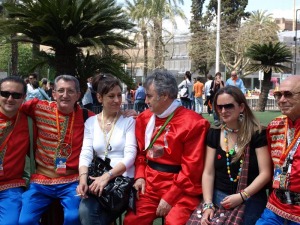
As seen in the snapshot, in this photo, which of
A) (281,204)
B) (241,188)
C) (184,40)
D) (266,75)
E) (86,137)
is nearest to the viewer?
(281,204)

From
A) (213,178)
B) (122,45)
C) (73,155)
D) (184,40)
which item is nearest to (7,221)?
(73,155)

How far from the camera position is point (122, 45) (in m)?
8.05

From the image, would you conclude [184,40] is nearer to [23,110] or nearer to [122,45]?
[122,45]

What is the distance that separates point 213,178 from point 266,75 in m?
22.1

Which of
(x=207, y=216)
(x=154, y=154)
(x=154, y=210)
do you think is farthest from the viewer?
(x=154, y=154)

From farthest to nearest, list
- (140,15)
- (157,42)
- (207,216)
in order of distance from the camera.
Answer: (157,42), (140,15), (207,216)

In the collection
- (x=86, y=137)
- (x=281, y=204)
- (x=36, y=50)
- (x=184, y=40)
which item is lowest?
(x=281, y=204)

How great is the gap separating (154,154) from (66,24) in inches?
142

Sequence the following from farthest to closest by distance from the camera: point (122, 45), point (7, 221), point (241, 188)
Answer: point (122, 45), point (7, 221), point (241, 188)

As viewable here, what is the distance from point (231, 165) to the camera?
3758 millimetres

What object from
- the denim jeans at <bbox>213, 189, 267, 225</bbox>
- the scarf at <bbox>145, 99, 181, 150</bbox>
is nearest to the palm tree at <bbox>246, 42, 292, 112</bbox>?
the scarf at <bbox>145, 99, 181, 150</bbox>

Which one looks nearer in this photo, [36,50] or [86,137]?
[86,137]

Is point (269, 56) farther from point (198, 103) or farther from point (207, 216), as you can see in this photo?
point (207, 216)

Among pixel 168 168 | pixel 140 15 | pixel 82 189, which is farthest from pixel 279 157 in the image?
pixel 140 15
